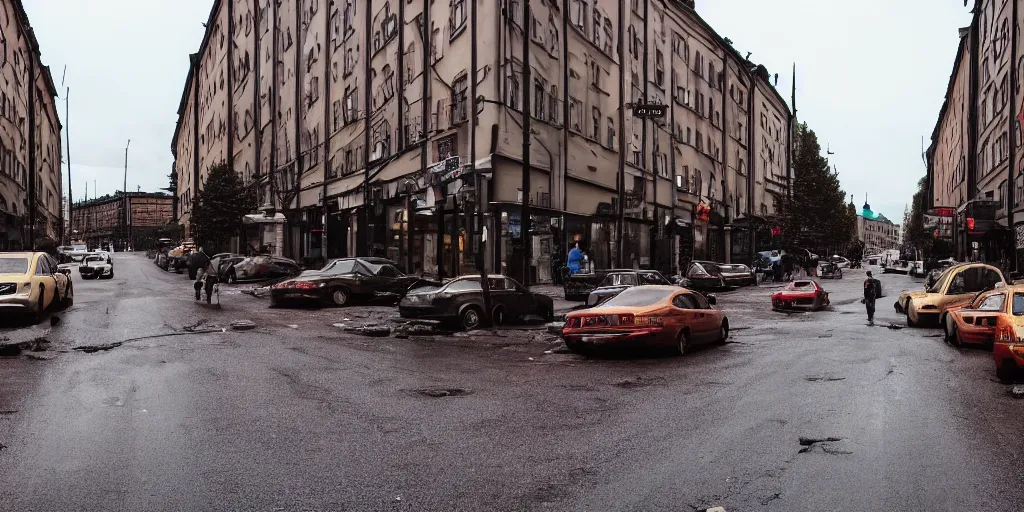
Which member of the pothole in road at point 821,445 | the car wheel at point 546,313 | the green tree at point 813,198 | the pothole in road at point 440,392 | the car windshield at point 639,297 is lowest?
the pothole in road at point 440,392

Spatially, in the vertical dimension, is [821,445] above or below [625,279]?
below

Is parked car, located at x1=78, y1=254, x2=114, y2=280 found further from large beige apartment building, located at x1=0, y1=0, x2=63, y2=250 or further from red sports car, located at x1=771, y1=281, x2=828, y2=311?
red sports car, located at x1=771, y1=281, x2=828, y2=311

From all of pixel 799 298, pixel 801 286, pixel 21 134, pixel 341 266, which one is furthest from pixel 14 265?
pixel 21 134

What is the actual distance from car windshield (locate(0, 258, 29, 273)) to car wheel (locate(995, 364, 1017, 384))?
1761 cm

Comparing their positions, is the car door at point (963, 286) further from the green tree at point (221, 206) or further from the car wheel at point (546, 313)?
the green tree at point (221, 206)

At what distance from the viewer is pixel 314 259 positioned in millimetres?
39719

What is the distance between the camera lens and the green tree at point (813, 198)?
73938mm

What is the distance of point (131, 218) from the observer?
149625 millimetres

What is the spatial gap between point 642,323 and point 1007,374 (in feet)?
16.3

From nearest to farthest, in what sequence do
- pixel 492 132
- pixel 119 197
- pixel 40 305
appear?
pixel 40 305
pixel 492 132
pixel 119 197

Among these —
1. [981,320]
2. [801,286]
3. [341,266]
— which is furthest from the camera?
[801,286]

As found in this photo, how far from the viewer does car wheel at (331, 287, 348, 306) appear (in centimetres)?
2150

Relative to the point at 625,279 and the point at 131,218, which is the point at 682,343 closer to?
the point at 625,279

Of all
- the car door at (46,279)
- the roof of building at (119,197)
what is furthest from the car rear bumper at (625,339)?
the roof of building at (119,197)
